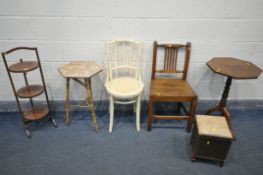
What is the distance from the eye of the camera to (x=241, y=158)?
1870 millimetres

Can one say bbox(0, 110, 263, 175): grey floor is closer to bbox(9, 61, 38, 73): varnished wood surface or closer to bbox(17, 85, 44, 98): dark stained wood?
bbox(17, 85, 44, 98): dark stained wood

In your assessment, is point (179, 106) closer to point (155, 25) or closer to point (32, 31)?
point (155, 25)

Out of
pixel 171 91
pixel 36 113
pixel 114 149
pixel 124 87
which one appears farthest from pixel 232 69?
pixel 36 113

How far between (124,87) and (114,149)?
641mm

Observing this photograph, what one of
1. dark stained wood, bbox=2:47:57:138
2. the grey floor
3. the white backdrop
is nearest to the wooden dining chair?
the white backdrop

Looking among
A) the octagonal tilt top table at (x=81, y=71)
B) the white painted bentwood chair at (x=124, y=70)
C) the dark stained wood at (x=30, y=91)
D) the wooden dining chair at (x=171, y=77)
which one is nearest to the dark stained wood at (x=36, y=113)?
the dark stained wood at (x=30, y=91)

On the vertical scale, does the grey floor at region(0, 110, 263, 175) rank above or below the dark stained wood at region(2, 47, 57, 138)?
below

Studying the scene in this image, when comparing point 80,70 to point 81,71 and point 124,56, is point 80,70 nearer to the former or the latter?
point 81,71

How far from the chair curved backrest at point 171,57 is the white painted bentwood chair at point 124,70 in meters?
0.19

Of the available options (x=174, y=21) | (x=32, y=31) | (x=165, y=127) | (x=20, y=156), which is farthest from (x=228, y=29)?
(x=20, y=156)

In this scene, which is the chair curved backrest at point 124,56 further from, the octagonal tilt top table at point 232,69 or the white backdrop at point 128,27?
the octagonal tilt top table at point 232,69

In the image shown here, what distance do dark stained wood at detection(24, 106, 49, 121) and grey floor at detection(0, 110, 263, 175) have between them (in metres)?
0.17

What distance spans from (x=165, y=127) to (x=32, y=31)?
6.00 feet

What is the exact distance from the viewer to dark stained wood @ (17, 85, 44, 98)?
1.97m
